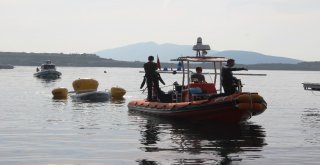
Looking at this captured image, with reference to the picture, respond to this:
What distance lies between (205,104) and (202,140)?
367 centimetres

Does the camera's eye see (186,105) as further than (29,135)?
Yes

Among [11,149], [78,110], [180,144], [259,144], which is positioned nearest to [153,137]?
[180,144]

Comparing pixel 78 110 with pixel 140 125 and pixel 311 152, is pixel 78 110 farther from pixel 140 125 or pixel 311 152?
pixel 311 152

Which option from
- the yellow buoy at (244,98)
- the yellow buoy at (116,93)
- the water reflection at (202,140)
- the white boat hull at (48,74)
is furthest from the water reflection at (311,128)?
the white boat hull at (48,74)

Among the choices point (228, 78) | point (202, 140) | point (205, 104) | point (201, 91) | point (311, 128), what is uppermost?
point (228, 78)

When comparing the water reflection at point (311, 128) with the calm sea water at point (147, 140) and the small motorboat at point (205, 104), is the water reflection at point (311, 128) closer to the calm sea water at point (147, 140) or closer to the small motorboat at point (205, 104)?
the calm sea water at point (147, 140)

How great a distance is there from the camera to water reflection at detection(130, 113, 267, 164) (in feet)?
49.1

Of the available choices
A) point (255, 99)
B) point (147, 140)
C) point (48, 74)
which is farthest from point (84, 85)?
point (48, 74)

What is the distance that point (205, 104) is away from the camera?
21641 millimetres

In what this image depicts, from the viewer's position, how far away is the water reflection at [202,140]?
14953 millimetres

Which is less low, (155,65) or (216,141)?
(155,65)

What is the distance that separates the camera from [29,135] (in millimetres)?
19047

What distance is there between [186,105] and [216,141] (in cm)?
496

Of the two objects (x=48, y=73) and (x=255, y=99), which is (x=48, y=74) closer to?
(x=48, y=73)
